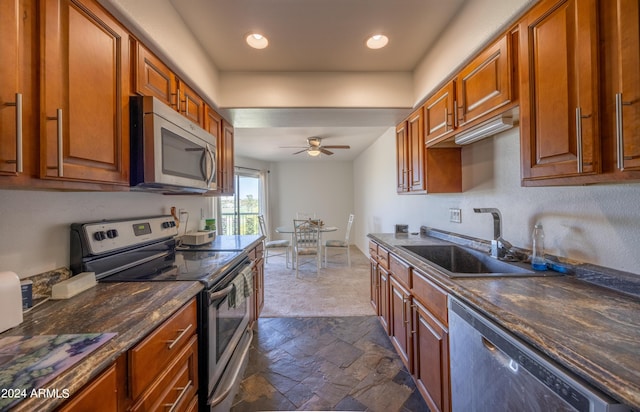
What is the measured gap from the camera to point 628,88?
2.50ft

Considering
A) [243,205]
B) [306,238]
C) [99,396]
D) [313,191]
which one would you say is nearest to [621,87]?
[99,396]

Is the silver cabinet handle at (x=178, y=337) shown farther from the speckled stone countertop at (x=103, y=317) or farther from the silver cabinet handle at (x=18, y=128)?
the silver cabinet handle at (x=18, y=128)

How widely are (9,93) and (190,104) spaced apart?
3.90ft

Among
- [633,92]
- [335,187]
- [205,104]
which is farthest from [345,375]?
[335,187]

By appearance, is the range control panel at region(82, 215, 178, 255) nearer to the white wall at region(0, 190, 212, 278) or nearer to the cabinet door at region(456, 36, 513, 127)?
the white wall at region(0, 190, 212, 278)

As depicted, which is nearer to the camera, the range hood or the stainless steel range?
the stainless steel range

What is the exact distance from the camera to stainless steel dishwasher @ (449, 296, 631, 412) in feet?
2.01

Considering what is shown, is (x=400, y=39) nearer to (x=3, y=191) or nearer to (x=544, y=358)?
(x=544, y=358)

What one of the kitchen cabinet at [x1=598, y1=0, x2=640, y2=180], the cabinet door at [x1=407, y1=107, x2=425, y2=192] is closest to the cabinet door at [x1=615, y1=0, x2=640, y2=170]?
the kitchen cabinet at [x1=598, y1=0, x2=640, y2=180]

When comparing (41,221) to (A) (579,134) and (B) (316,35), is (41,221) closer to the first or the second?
(B) (316,35)

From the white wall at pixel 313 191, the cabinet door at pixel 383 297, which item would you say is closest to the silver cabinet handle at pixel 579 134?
the cabinet door at pixel 383 297

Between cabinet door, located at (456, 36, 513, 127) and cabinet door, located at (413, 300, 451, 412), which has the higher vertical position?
cabinet door, located at (456, 36, 513, 127)

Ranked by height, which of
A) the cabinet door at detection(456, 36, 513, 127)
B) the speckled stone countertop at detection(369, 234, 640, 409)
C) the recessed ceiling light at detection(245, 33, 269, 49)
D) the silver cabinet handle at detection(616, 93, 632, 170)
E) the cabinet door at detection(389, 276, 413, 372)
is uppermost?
the recessed ceiling light at detection(245, 33, 269, 49)

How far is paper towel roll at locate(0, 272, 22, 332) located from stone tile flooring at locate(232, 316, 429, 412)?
1.27m
